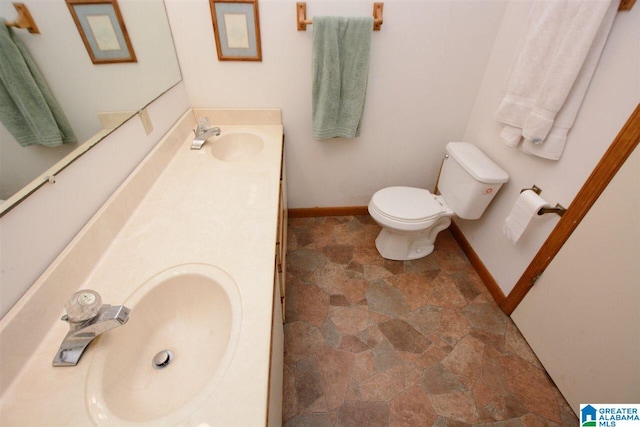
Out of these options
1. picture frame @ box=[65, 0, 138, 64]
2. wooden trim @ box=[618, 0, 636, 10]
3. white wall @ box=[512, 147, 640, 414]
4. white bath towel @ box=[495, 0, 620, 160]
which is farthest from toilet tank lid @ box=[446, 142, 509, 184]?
picture frame @ box=[65, 0, 138, 64]

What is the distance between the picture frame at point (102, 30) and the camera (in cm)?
84

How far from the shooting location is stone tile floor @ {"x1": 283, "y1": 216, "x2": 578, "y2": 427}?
119 cm

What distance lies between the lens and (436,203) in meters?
1.76

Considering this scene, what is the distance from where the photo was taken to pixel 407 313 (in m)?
1.58

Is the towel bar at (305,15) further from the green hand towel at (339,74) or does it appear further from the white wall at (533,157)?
the white wall at (533,157)

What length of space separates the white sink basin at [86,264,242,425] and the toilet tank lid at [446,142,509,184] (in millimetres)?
1395

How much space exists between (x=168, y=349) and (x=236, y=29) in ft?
4.79

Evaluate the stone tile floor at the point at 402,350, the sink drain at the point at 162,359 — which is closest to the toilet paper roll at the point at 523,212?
the stone tile floor at the point at 402,350

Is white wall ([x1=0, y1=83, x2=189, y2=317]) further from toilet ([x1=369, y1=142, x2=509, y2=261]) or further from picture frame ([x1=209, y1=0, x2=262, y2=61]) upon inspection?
toilet ([x1=369, y1=142, x2=509, y2=261])

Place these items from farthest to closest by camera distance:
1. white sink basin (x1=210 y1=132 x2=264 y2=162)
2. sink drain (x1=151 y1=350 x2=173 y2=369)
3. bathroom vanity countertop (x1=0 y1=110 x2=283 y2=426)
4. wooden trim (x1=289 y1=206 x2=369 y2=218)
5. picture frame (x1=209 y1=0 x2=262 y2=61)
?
wooden trim (x1=289 y1=206 x2=369 y2=218)
white sink basin (x1=210 y1=132 x2=264 y2=162)
picture frame (x1=209 y1=0 x2=262 y2=61)
sink drain (x1=151 y1=350 x2=173 y2=369)
bathroom vanity countertop (x1=0 y1=110 x2=283 y2=426)

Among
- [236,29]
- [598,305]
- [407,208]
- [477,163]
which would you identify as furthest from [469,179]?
[236,29]

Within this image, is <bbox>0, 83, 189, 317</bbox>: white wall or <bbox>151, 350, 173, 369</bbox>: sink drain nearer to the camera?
<bbox>0, 83, 189, 317</bbox>: white wall

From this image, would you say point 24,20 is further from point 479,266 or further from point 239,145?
point 479,266

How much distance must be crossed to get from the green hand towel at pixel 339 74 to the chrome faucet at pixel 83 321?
1.37m
